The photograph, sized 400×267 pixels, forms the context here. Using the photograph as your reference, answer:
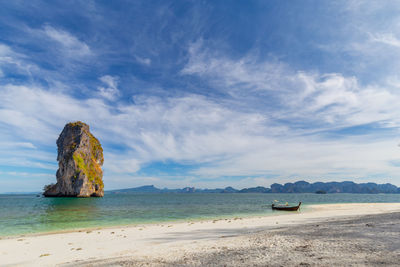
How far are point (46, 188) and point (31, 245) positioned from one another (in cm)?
17075

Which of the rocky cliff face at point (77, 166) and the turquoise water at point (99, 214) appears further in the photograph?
the rocky cliff face at point (77, 166)

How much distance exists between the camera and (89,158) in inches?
5792

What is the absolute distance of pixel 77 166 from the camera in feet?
445

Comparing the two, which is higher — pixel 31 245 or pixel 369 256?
pixel 369 256

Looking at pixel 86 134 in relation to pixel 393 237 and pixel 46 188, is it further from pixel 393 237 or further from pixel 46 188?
pixel 393 237

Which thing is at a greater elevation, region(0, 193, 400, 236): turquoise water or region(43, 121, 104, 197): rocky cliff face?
region(43, 121, 104, 197): rocky cliff face

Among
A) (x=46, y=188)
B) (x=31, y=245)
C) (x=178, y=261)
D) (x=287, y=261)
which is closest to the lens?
(x=287, y=261)

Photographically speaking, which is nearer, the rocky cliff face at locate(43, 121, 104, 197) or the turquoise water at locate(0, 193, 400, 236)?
the turquoise water at locate(0, 193, 400, 236)

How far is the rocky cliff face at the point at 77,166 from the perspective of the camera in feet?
445

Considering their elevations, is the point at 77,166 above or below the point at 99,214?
above

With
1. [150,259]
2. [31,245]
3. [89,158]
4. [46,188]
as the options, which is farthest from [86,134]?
[150,259]

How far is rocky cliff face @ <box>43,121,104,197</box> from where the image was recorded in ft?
445

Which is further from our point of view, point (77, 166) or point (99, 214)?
point (77, 166)

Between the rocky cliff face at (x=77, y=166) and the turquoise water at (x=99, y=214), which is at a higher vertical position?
the rocky cliff face at (x=77, y=166)
